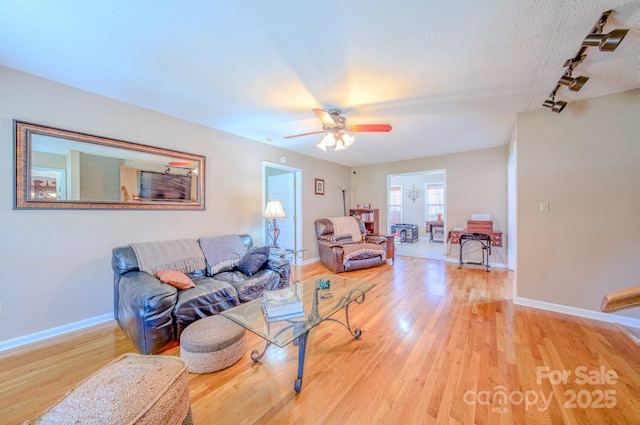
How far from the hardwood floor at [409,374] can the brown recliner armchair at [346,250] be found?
1.72m

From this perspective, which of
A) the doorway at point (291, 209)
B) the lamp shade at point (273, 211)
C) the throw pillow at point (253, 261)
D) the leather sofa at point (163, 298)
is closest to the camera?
the leather sofa at point (163, 298)

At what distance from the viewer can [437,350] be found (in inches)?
79.3

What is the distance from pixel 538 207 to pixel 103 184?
505 centimetres

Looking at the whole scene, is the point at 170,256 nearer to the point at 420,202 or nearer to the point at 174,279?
the point at 174,279

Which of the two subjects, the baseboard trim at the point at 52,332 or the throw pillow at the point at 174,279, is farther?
the throw pillow at the point at 174,279

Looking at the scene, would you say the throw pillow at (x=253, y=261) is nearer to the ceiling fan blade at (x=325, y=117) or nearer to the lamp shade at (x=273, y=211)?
the lamp shade at (x=273, y=211)

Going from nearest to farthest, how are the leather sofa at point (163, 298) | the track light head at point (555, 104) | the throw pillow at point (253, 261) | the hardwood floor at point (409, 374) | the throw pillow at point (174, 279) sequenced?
the hardwood floor at point (409, 374)
the leather sofa at point (163, 298)
the throw pillow at point (174, 279)
the track light head at point (555, 104)
the throw pillow at point (253, 261)

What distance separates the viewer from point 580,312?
2.62m

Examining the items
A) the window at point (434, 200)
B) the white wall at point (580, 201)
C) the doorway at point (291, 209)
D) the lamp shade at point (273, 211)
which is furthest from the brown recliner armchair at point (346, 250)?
the window at point (434, 200)

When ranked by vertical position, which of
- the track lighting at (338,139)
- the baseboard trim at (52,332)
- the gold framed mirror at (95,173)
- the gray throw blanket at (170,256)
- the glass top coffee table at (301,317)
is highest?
the track lighting at (338,139)

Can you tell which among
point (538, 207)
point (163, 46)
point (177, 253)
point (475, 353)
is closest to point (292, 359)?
point (475, 353)

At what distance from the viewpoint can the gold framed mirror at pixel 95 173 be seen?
2.13 meters

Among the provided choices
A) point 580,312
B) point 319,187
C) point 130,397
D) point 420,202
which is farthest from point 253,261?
point 420,202

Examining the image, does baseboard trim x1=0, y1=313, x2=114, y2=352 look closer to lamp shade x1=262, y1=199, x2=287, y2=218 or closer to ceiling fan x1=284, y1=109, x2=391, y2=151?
lamp shade x1=262, y1=199, x2=287, y2=218
